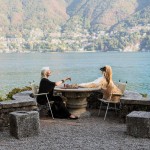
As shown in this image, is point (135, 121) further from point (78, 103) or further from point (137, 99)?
point (78, 103)

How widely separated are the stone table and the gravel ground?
0.90 meters

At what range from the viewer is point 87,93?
10.0 meters

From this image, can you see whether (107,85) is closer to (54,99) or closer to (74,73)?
(54,99)

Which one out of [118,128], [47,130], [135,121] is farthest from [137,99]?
[47,130]

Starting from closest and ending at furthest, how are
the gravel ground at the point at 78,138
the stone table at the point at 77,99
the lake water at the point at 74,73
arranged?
the gravel ground at the point at 78,138
the stone table at the point at 77,99
the lake water at the point at 74,73

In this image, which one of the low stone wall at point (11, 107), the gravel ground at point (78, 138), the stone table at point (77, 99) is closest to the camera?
the gravel ground at point (78, 138)

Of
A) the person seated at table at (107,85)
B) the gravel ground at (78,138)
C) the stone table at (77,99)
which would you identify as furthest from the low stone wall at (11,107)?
the person seated at table at (107,85)

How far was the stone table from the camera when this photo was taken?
975 centimetres

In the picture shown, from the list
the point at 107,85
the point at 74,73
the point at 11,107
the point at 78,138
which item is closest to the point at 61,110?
the point at 107,85

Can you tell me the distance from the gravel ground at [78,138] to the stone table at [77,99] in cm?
90

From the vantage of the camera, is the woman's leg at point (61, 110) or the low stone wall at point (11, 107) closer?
the low stone wall at point (11, 107)

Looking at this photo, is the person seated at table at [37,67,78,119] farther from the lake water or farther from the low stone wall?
the lake water

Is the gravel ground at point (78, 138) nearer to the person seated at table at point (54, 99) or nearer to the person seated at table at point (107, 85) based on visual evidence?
the person seated at table at point (54, 99)

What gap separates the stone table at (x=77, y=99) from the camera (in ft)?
32.0
